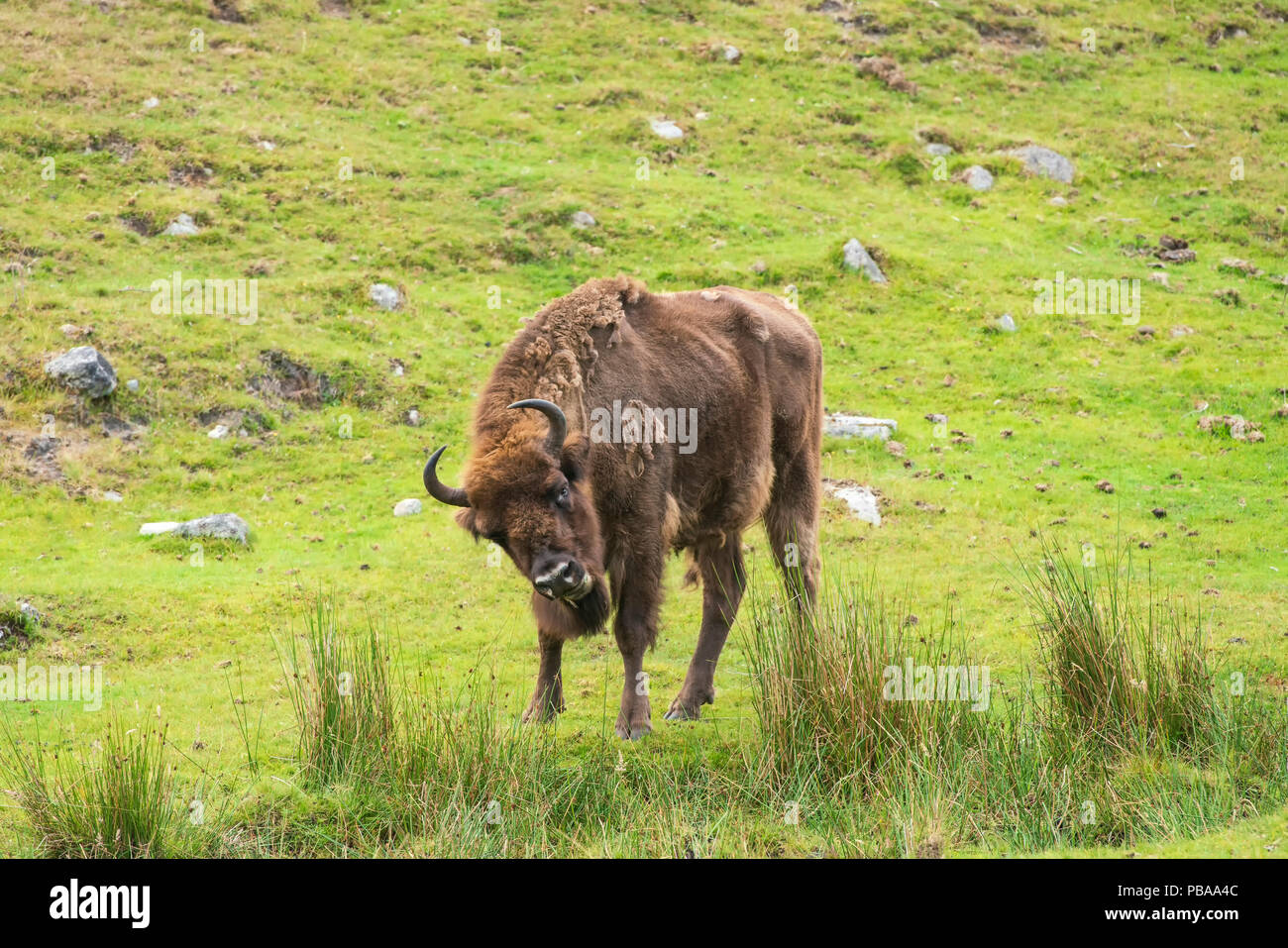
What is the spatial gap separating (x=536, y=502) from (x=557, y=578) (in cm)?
54

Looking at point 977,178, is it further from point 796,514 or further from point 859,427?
point 796,514

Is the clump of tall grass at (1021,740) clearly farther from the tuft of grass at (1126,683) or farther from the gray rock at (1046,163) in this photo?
the gray rock at (1046,163)

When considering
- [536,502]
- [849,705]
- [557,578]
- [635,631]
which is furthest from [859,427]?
[557,578]

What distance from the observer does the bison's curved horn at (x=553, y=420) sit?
798 centimetres

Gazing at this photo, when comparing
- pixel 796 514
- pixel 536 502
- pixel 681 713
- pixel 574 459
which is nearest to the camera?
pixel 536 502

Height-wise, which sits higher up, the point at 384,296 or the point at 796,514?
the point at 796,514

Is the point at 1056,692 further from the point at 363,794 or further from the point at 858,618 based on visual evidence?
the point at 363,794

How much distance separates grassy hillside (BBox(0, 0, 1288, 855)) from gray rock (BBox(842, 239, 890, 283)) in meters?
0.24

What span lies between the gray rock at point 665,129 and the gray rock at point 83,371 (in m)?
14.5

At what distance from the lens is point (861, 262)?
22031 millimetres

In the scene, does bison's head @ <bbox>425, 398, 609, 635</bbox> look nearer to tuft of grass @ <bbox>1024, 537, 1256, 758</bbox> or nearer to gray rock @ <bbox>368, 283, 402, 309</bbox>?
tuft of grass @ <bbox>1024, 537, 1256, 758</bbox>

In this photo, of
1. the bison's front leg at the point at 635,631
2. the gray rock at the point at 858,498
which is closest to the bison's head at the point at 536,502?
the bison's front leg at the point at 635,631

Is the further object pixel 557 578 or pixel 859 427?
pixel 859 427

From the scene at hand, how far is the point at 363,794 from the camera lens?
7.57 meters
